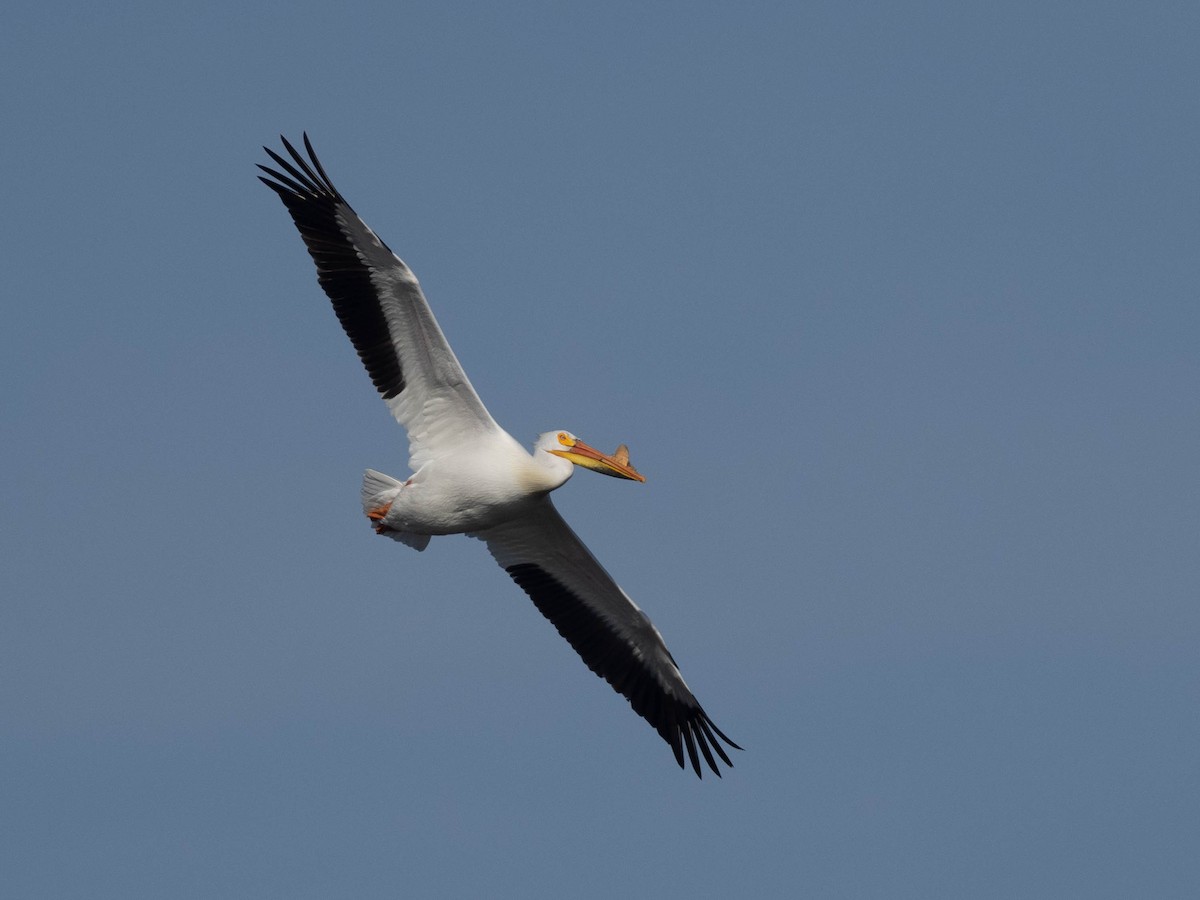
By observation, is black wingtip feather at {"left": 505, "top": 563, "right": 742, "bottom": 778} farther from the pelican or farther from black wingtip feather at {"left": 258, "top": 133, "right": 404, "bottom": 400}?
black wingtip feather at {"left": 258, "top": 133, "right": 404, "bottom": 400}

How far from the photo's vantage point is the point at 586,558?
48.4ft

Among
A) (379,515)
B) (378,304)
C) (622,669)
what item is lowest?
(622,669)

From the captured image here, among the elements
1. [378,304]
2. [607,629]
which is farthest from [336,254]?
[607,629]

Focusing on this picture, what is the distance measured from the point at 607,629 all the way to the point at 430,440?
8.17 ft

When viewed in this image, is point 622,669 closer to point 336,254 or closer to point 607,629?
point 607,629

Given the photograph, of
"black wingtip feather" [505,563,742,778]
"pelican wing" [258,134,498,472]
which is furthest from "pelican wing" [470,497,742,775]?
"pelican wing" [258,134,498,472]

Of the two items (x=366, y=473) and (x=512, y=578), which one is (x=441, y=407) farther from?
(x=512, y=578)

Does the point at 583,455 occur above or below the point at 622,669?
above

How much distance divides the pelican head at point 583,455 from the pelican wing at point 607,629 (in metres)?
0.97

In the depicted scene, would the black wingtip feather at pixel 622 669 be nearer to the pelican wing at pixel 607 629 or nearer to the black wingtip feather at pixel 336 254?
the pelican wing at pixel 607 629

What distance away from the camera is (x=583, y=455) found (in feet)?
45.8

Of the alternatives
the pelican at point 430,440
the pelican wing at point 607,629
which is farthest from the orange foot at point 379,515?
the pelican wing at point 607,629

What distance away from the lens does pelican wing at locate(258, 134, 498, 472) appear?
13.3 m

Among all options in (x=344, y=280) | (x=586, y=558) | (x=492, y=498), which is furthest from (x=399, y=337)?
(x=586, y=558)
